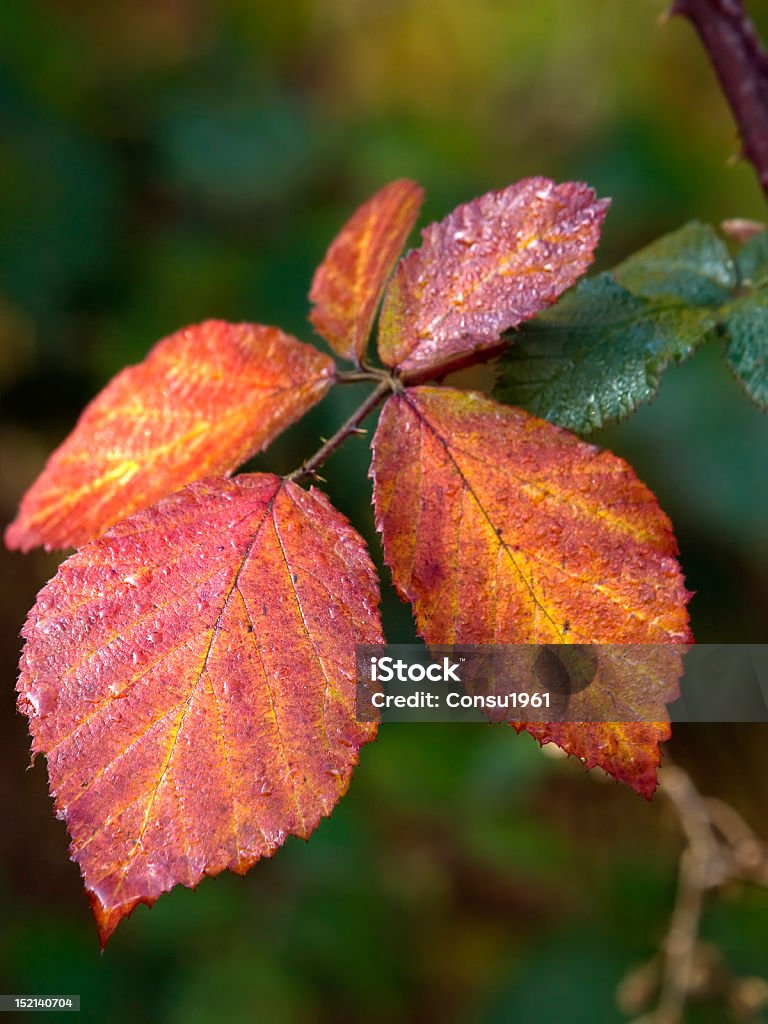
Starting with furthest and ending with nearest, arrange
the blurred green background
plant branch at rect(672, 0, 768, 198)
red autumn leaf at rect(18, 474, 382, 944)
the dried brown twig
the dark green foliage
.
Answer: the blurred green background
the dried brown twig
plant branch at rect(672, 0, 768, 198)
the dark green foliage
red autumn leaf at rect(18, 474, 382, 944)

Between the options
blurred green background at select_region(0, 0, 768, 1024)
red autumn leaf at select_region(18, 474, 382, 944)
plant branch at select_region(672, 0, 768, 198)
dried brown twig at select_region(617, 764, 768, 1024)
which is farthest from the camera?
blurred green background at select_region(0, 0, 768, 1024)

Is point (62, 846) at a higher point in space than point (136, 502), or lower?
lower

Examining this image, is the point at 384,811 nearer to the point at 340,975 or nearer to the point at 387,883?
the point at 387,883

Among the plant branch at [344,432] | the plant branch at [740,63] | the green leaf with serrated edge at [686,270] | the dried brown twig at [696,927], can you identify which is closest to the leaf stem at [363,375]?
the plant branch at [344,432]

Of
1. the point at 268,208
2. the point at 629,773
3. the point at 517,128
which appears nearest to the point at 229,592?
the point at 629,773

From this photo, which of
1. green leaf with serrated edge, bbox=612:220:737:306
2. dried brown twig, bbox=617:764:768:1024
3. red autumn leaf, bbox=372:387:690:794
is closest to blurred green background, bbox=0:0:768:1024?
dried brown twig, bbox=617:764:768:1024

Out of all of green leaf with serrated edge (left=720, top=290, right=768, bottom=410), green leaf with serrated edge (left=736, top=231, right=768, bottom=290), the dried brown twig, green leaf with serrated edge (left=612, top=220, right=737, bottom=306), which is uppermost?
green leaf with serrated edge (left=612, top=220, right=737, bottom=306)

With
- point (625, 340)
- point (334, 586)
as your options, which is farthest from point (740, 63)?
point (334, 586)

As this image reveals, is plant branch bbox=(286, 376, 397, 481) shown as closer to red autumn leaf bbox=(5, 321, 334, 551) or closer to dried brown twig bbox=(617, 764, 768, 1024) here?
red autumn leaf bbox=(5, 321, 334, 551)
